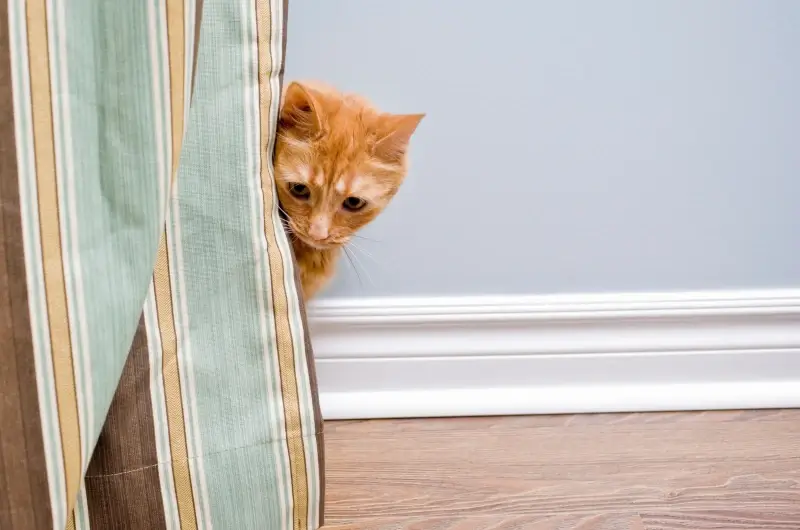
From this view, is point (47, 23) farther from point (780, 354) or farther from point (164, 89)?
point (780, 354)

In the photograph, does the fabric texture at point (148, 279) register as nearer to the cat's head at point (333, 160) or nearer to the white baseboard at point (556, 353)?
the cat's head at point (333, 160)

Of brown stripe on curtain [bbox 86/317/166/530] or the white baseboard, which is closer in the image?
brown stripe on curtain [bbox 86/317/166/530]

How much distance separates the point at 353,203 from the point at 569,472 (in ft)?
1.78

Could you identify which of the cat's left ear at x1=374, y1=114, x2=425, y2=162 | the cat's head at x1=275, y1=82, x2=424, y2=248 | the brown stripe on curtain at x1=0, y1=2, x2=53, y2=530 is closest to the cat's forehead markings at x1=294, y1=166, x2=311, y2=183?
the cat's head at x1=275, y1=82, x2=424, y2=248

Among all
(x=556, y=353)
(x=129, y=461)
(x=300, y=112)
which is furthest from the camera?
(x=556, y=353)

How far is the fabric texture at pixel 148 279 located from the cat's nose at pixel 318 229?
116 mm

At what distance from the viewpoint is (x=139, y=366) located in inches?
30.2

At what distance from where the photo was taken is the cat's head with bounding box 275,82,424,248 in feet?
3.14

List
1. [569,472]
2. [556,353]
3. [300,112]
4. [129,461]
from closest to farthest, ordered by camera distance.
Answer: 1. [129,461]
2. [300,112]
3. [569,472]
4. [556,353]

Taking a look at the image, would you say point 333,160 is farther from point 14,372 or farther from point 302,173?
point 14,372

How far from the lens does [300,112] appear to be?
0.94 m

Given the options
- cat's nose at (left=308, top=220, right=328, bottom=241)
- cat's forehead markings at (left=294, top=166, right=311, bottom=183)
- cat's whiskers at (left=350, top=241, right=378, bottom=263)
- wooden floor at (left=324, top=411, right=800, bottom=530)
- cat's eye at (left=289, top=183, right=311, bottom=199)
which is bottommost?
wooden floor at (left=324, top=411, right=800, bottom=530)

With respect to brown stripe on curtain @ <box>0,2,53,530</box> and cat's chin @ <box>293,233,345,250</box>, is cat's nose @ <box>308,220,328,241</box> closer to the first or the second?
cat's chin @ <box>293,233,345,250</box>

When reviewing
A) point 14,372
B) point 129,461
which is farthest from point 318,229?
point 14,372
